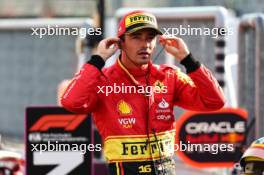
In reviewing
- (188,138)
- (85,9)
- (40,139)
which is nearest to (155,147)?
(40,139)

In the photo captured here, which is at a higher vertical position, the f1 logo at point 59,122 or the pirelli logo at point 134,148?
the f1 logo at point 59,122

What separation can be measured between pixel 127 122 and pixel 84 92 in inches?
10.8

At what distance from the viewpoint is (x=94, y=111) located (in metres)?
5.46

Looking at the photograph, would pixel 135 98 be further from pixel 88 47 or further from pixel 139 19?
pixel 88 47

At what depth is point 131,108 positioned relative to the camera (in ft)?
17.7

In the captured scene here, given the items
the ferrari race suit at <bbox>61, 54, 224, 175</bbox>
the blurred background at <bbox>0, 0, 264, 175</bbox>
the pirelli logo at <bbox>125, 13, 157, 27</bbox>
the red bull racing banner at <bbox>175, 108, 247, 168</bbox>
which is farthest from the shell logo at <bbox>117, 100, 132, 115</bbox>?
the blurred background at <bbox>0, 0, 264, 175</bbox>

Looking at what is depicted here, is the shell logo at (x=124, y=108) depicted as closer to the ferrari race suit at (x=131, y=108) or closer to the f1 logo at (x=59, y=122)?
the ferrari race suit at (x=131, y=108)

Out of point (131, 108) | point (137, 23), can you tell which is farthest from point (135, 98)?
point (137, 23)

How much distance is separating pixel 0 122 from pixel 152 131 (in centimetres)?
1356

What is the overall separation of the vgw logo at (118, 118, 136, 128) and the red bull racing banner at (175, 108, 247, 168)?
3.34m

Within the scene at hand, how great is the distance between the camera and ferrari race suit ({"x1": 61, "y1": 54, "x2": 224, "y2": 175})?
5387mm

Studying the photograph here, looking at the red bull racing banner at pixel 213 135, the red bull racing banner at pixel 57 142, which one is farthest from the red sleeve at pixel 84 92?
the red bull racing banner at pixel 213 135

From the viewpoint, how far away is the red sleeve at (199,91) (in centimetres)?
541

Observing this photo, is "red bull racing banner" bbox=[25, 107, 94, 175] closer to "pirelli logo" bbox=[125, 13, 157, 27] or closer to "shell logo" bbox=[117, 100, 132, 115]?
"shell logo" bbox=[117, 100, 132, 115]
